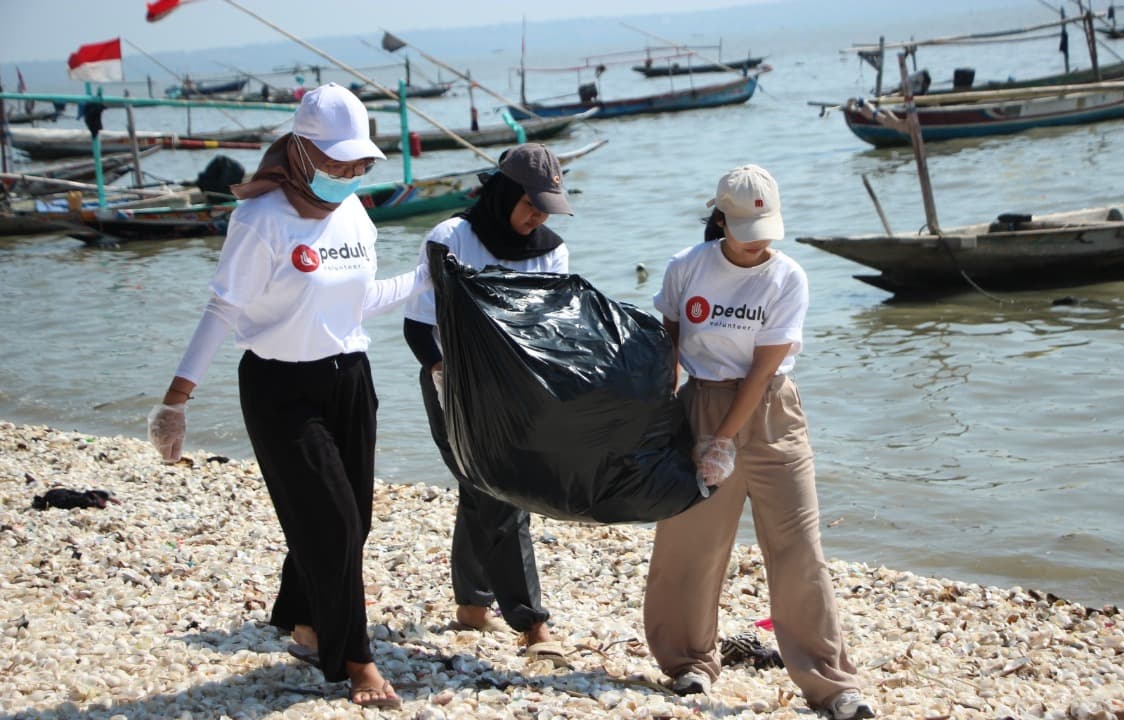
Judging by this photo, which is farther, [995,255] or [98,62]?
[98,62]

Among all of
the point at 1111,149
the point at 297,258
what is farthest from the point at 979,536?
the point at 1111,149

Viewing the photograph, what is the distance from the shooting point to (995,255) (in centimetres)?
1172

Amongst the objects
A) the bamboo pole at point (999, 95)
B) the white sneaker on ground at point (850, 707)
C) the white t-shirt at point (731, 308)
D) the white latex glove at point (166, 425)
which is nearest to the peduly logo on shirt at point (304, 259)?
the white latex glove at point (166, 425)

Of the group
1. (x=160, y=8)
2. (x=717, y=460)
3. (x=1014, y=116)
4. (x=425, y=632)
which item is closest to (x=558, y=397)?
(x=717, y=460)

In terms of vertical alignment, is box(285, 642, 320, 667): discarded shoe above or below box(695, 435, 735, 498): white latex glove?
below

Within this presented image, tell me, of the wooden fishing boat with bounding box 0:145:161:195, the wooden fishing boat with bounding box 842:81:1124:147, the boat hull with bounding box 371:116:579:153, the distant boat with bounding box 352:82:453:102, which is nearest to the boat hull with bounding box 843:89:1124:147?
the wooden fishing boat with bounding box 842:81:1124:147

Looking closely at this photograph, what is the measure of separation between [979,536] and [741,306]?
350 cm

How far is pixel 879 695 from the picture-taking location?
13.0 ft

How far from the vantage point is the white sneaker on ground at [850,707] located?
3.59 m

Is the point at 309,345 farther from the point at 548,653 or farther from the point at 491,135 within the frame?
the point at 491,135

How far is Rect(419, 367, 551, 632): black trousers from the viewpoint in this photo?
3.92 m

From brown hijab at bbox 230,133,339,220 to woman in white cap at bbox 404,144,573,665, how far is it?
0.47 meters

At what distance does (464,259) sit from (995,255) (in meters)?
9.06

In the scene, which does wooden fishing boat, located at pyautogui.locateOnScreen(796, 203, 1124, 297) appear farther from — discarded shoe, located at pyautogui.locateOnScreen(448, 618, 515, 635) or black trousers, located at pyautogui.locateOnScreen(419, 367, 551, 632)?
black trousers, located at pyautogui.locateOnScreen(419, 367, 551, 632)
